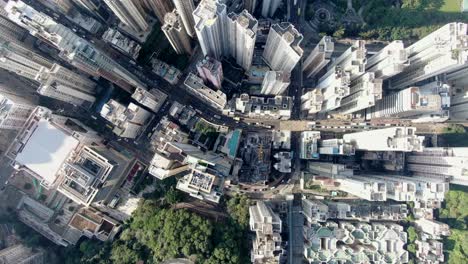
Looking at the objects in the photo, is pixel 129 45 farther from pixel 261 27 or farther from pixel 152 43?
pixel 261 27

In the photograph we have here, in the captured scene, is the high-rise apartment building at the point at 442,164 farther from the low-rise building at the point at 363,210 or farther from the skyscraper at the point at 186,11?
the skyscraper at the point at 186,11

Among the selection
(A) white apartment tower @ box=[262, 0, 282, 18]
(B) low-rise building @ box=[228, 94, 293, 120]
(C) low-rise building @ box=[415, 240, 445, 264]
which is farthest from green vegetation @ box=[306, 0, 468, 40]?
(C) low-rise building @ box=[415, 240, 445, 264]

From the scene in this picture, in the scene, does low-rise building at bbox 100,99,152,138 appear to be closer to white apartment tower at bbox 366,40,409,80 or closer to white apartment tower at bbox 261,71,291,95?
white apartment tower at bbox 261,71,291,95

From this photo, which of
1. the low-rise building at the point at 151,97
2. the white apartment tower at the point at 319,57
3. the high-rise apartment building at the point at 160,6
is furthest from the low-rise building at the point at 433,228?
the high-rise apartment building at the point at 160,6

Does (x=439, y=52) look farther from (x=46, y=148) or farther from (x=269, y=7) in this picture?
(x=46, y=148)

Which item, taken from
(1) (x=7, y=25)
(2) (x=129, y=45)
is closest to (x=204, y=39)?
(2) (x=129, y=45)

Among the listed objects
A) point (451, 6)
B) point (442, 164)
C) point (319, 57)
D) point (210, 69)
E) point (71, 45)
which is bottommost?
point (442, 164)

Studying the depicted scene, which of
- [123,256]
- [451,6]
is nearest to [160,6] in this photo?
[123,256]
